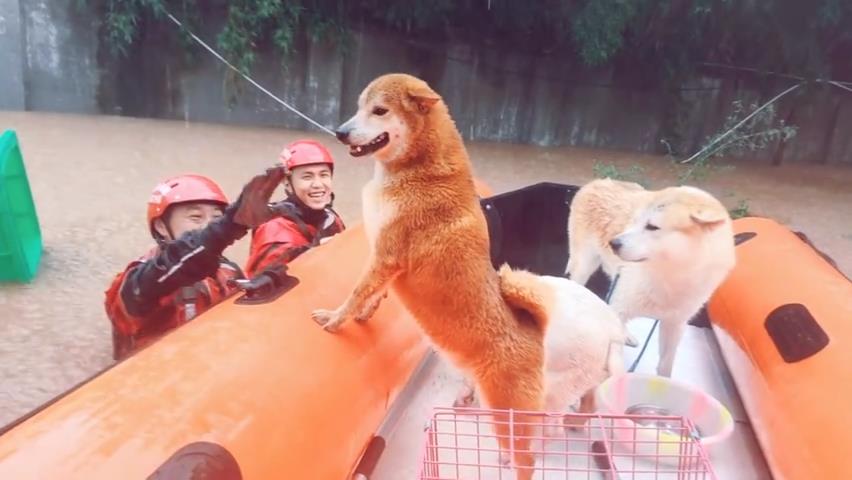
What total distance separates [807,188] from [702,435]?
7.34 m

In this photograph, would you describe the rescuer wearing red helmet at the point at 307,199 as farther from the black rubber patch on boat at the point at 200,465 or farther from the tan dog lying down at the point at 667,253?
the black rubber patch on boat at the point at 200,465

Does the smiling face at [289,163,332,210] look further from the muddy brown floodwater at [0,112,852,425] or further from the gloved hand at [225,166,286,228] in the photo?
the muddy brown floodwater at [0,112,852,425]

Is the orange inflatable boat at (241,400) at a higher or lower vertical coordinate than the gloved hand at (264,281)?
lower

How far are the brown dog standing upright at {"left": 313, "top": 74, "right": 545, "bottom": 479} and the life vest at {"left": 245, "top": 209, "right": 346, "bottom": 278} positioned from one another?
70 centimetres

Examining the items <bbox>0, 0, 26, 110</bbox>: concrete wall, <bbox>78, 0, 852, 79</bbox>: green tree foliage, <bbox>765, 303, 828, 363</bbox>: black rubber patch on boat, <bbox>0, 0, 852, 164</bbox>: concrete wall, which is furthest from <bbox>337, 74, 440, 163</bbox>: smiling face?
<bbox>0, 0, 26, 110</bbox>: concrete wall

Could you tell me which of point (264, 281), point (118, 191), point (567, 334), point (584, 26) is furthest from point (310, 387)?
point (584, 26)

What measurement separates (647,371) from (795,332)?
526 millimetres

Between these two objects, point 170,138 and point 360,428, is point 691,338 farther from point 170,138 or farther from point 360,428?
point 170,138

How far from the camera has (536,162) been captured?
26.9ft

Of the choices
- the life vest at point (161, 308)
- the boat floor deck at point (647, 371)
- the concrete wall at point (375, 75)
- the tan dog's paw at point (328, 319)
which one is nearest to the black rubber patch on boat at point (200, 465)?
the tan dog's paw at point (328, 319)

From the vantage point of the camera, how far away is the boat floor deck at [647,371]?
1771mm

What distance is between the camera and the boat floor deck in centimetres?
177

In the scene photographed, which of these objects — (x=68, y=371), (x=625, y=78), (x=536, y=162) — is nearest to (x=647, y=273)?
(x=68, y=371)

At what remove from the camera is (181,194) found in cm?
214
